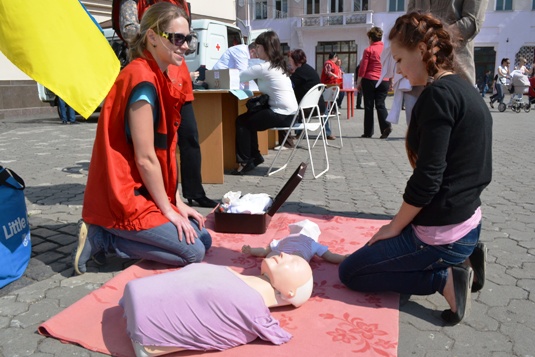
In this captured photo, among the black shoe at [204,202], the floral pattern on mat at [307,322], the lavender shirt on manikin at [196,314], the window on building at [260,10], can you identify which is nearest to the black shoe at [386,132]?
the black shoe at [204,202]

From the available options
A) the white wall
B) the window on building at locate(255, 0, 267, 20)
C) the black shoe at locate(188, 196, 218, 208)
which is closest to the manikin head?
the black shoe at locate(188, 196, 218, 208)

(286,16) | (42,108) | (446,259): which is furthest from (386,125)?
(286,16)

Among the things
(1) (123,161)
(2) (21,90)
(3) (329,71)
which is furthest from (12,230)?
(2) (21,90)

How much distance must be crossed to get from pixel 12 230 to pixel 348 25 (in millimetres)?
36007

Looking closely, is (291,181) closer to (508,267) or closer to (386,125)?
(508,267)

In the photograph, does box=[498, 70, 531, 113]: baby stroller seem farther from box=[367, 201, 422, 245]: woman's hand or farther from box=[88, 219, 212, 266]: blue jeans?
box=[88, 219, 212, 266]: blue jeans

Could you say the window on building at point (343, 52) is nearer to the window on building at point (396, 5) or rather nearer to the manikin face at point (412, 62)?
the window on building at point (396, 5)

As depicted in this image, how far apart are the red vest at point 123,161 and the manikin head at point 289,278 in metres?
0.78

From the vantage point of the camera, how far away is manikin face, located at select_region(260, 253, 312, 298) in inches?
91.6

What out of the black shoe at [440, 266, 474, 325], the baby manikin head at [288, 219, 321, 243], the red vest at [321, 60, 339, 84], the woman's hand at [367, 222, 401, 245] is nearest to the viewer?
the black shoe at [440, 266, 474, 325]

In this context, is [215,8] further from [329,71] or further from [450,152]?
[450,152]

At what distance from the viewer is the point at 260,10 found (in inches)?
1503

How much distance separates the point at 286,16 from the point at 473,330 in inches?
1491

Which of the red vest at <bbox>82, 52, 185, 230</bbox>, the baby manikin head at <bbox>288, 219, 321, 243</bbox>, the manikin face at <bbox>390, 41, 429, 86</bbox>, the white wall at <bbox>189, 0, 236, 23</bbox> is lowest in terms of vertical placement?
the baby manikin head at <bbox>288, 219, 321, 243</bbox>
